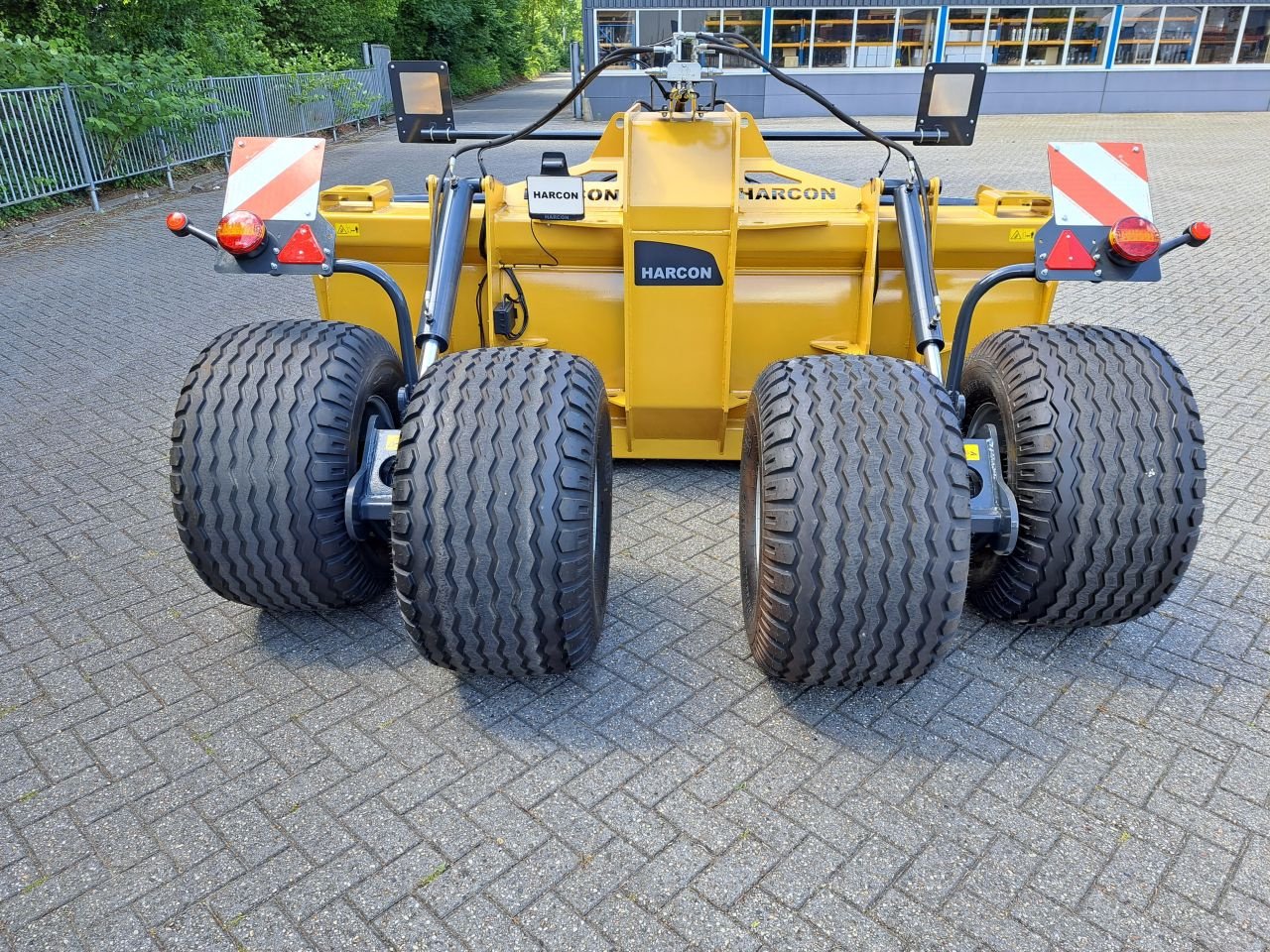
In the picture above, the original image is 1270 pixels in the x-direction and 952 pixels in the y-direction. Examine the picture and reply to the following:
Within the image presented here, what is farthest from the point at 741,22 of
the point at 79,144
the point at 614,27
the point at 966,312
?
the point at 966,312

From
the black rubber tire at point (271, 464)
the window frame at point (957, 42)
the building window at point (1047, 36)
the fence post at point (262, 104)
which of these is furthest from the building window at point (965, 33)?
the black rubber tire at point (271, 464)

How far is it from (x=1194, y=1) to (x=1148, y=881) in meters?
23.1

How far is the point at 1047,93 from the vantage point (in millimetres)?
20219

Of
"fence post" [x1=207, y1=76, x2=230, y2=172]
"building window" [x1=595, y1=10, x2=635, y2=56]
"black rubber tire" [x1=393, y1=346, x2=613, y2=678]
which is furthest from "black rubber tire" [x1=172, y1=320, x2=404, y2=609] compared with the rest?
"building window" [x1=595, y1=10, x2=635, y2=56]

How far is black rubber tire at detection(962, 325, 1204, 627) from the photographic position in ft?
9.13

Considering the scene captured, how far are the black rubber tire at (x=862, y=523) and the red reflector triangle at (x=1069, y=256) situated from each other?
78 centimetres

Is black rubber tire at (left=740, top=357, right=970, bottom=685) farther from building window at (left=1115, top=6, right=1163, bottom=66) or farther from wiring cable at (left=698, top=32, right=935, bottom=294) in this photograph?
building window at (left=1115, top=6, right=1163, bottom=66)

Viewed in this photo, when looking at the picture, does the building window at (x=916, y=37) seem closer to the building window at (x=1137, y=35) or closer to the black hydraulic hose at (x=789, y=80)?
the building window at (x=1137, y=35)

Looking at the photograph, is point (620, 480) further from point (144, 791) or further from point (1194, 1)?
point (1194, 1)

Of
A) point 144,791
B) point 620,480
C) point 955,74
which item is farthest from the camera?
point 620,480

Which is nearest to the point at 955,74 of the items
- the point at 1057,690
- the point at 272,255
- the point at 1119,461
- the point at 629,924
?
the point at 1119,461

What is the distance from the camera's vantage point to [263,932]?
7.23ft

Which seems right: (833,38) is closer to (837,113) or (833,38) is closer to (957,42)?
(957,42)

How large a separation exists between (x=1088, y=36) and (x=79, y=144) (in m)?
19.5
